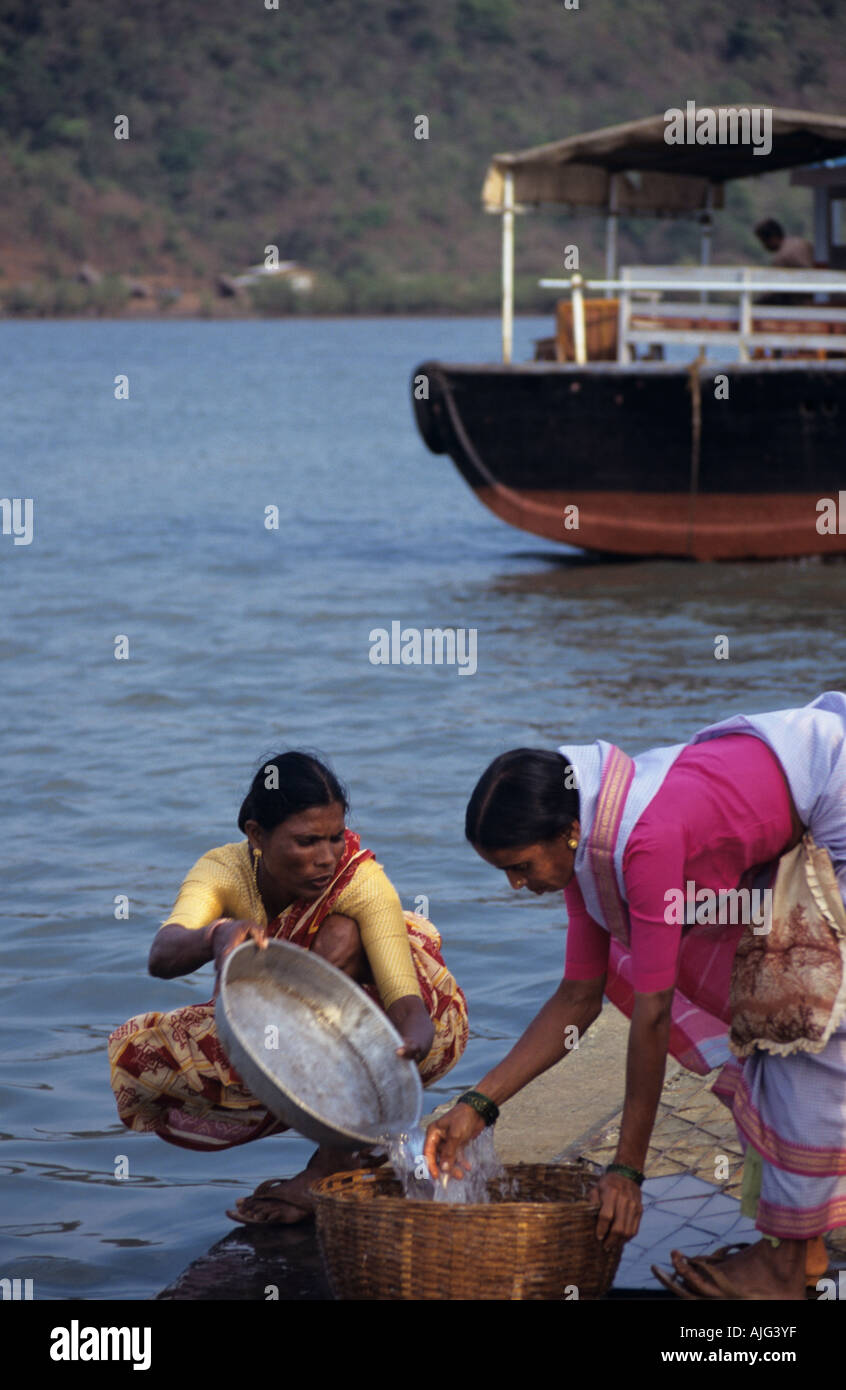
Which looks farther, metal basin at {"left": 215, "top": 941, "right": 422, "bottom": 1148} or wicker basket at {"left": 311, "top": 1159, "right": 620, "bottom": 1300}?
metal basin at {"left": 215, "top": 941, "right": 422, "bottom": 1148}

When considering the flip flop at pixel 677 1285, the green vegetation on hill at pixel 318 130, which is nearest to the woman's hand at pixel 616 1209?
the flip flop at pixel 677 1285

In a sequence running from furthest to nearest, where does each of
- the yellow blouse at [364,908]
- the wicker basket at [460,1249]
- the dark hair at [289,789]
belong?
the yellow blouse at [364,908], the dark hair at [289,789], the wicker basket at [460,1249]

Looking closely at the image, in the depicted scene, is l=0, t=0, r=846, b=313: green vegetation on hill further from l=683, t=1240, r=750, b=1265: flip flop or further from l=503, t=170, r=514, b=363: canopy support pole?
l=683, t=1240, r=750, b=1265: flip flop

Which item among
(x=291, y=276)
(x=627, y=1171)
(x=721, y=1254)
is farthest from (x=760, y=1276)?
(x=291, y=276)

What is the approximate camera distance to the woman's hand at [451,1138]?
10.7 feet

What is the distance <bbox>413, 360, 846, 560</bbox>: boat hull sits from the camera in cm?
1320

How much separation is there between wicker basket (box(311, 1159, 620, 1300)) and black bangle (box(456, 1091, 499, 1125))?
0.98 feet

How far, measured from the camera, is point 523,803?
3070 millimetres

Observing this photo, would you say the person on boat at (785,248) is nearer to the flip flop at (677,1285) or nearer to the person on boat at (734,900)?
the person on boat at (734,900)

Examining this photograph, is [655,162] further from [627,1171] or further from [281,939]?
[627,1171]

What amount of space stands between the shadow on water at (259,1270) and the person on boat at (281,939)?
0.06 m

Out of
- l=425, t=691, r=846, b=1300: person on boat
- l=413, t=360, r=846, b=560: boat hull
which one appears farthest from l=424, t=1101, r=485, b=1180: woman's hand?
l=413, t=360, r=846, b=560: boat hull

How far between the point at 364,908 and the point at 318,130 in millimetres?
101231
